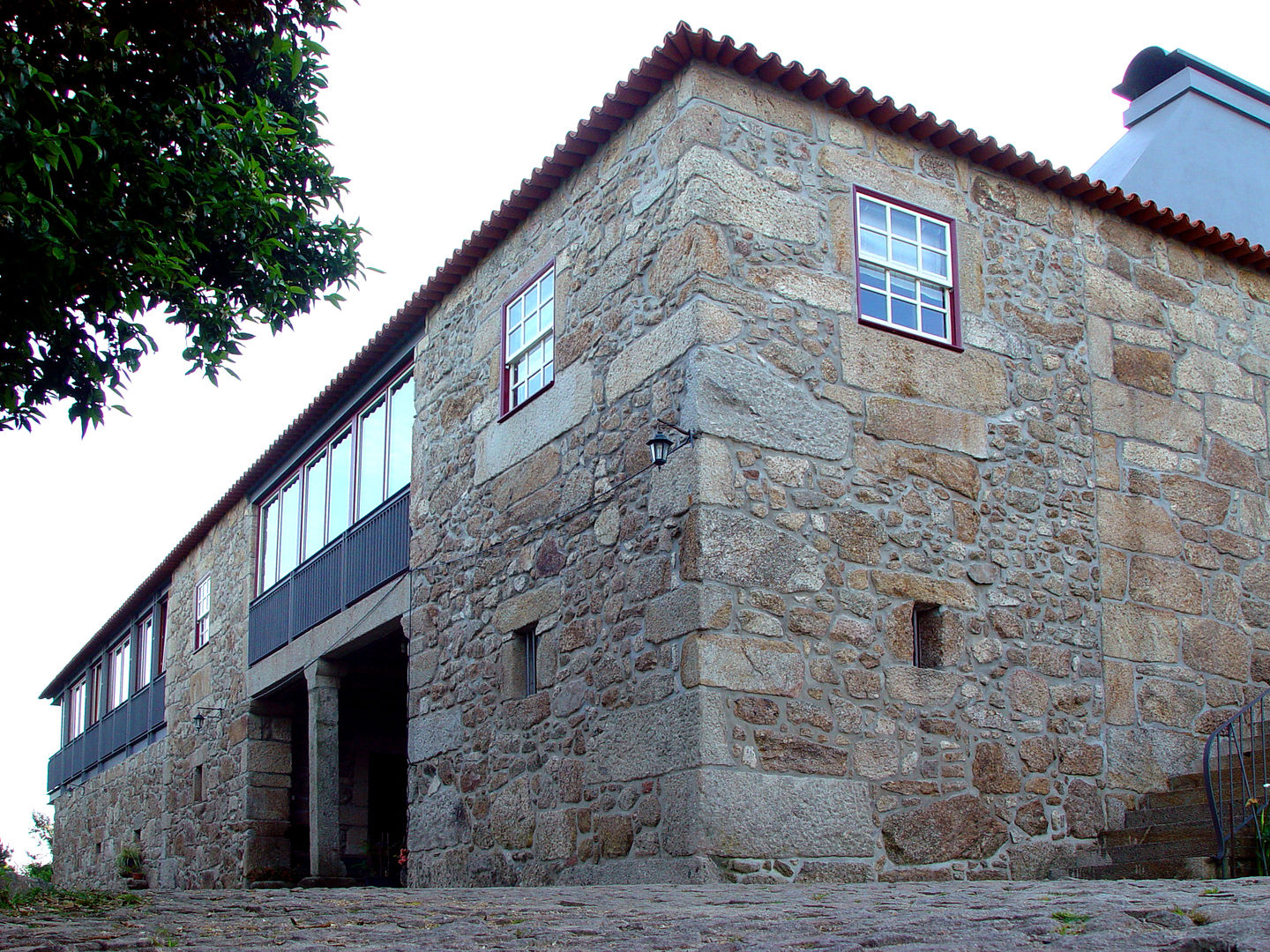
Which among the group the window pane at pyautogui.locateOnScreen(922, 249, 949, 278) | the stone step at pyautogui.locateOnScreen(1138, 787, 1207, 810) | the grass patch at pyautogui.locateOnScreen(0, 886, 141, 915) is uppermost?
the window pane at pyautogui.locateOnScreen(922, 249, 949, 278)

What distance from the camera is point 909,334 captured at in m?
8.86

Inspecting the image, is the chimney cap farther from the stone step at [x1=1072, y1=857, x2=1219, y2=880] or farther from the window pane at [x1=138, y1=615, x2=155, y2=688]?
the window pane at [x1=138, y1=615, x2=155, y2=688]

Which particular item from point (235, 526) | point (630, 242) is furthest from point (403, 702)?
point (630, 242)

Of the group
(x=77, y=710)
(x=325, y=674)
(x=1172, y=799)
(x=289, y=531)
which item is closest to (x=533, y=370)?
(x=325, y=674)

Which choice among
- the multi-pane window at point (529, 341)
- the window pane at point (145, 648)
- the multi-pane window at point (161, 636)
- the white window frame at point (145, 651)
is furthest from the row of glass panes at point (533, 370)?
the window pane at point (145, 648)

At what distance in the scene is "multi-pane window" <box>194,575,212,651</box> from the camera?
17.4m

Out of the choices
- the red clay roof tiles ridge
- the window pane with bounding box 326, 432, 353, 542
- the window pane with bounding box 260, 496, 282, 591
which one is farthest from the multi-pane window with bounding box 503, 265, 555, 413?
the window pane with bounding box 260, 496, 282, 591

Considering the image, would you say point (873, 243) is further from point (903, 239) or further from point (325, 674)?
point (325, 674)

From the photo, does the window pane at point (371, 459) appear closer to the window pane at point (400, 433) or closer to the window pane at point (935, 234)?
the window pane at point (400, 433)

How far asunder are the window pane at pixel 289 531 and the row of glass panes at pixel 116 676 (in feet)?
18.9

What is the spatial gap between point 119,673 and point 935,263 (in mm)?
17528

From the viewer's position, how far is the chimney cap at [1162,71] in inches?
588

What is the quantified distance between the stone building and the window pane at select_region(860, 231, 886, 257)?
4cm

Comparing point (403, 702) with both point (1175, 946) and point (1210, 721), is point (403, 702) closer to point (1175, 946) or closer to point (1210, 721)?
point (1210, 721)
